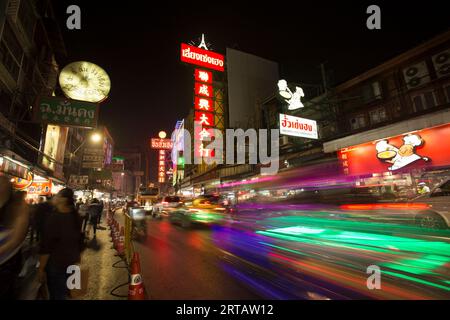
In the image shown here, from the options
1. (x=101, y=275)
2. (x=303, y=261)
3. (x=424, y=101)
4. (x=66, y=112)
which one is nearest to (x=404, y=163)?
(x=424, y=101)

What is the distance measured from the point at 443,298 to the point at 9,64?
833 inches

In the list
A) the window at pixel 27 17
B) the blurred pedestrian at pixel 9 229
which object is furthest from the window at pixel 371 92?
the window at pixel 27 17

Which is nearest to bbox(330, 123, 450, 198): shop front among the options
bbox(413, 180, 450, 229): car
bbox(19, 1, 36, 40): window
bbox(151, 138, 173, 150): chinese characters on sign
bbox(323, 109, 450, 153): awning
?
bbox(323, 109, 450, 153): awning

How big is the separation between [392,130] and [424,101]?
337cm

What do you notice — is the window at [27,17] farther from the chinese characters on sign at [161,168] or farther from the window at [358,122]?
the chinese characters on sign at [161,168]

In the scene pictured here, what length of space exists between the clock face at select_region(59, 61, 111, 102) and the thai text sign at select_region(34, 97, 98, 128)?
2.35 meters

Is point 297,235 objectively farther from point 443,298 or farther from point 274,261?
point 443,298

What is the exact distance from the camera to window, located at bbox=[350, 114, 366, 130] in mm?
18281

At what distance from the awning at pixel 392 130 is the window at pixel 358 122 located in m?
2.93

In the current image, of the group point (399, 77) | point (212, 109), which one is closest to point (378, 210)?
point (399, 77)

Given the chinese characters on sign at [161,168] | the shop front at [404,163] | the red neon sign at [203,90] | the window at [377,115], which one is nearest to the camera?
the shop front at [404,163]

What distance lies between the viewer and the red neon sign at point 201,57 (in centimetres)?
2691

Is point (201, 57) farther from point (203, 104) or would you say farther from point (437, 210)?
point (437, 210)

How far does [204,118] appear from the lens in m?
26.2
